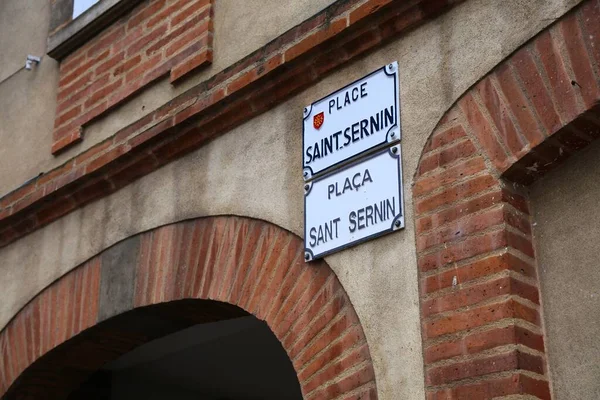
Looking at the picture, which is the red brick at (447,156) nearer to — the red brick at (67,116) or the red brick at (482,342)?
the red brick at (482,342)

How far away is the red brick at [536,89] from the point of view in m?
2.97

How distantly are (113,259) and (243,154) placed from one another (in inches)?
36.3

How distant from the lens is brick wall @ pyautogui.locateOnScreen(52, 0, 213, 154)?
453cm

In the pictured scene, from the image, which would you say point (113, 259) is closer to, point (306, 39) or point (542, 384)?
point (306, 39)

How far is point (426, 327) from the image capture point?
3080 mm

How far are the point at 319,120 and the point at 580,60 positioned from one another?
116cm

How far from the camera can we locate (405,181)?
3.33 m

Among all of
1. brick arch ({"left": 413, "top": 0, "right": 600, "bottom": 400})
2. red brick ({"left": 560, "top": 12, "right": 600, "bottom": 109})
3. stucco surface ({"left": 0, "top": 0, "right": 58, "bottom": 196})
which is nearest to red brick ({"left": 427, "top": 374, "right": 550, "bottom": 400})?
brick arch ({"left": 413, "top": 0, "right": 600, "bottom": 400})

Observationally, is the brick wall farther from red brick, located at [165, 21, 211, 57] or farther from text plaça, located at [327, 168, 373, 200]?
text plaça, located at [327, 168, 373, 200]

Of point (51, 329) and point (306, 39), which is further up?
point (306, 39)

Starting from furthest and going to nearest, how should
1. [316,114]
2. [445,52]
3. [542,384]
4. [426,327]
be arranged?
[316,114]
[445,52]
[426,327]
[542,384]

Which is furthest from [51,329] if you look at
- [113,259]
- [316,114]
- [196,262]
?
[316,114]

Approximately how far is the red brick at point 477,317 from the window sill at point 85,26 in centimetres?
273

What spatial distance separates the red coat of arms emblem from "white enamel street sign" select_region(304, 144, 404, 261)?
0.77 feet
